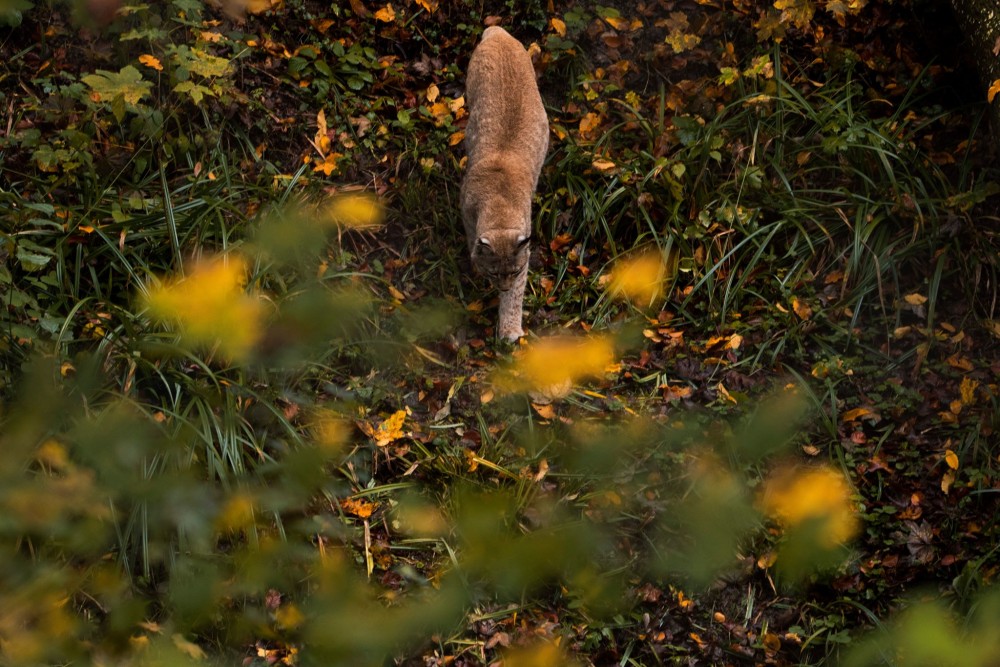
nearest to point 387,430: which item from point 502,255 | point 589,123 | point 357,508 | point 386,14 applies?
point 357,508

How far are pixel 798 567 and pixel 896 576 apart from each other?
364cm

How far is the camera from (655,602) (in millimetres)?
4664

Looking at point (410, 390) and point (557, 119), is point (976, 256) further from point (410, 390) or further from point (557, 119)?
point (410, 390)

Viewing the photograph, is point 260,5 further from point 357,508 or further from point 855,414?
point 855,414

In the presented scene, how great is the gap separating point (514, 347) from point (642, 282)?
1.02 metres

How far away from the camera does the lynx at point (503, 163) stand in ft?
18.9

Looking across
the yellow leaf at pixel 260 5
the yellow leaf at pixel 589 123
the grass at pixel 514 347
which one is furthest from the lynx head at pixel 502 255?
the yellow leaf at pixel 260 5

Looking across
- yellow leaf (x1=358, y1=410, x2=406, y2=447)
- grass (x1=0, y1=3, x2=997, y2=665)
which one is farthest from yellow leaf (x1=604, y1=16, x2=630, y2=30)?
yellow leaf (x1=358, y1=410, x2=406, y2=447)

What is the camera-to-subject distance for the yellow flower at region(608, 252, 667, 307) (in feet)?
19.9

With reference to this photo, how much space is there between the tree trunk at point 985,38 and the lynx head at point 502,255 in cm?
302

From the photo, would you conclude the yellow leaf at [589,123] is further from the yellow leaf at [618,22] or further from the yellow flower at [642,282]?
the yellow flower at [642,282]

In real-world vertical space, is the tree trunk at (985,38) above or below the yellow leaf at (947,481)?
above

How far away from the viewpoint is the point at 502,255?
5684 millimetres

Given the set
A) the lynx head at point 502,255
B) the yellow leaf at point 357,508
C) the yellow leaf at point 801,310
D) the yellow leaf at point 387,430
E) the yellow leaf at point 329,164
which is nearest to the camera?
the yellow leaf at point 357,508
